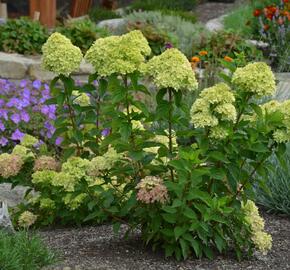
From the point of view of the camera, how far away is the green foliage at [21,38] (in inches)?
390

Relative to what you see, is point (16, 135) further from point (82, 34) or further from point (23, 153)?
point (82, 34)

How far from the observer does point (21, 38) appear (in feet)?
32.6

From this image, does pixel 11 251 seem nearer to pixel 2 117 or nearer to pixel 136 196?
pixel 136 196

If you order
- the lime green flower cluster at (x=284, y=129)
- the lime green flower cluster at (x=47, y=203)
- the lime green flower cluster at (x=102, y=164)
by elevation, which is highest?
the lime green flower cluster at (x=284, y=129)

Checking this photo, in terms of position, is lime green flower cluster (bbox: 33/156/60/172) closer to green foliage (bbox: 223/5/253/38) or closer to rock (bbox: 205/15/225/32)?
green foliage (bbox: 223/5/253/38)

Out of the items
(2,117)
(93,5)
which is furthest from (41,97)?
(93,5)

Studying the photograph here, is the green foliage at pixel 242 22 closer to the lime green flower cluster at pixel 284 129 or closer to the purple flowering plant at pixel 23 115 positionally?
the purple flowering plant at pixel 23 115

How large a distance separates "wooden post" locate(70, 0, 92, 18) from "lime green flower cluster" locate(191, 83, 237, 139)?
11.1 m

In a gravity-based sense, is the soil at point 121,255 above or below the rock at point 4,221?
below

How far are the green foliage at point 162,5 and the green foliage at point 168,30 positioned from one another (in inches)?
99.3

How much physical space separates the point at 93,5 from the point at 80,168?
41.1 ft

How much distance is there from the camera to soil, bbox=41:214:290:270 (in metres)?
4.07

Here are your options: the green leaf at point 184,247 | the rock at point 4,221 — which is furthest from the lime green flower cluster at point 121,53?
the rock at point 4,221

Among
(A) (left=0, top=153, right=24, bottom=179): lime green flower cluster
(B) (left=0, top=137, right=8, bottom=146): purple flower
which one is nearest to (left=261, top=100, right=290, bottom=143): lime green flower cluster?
(A) (left=0, top=153, right=24, bottom=179): lime green flower cluster
